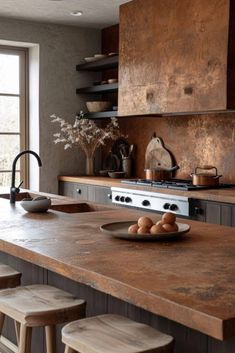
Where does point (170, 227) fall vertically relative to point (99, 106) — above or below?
below

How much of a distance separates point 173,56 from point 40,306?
3427 mm

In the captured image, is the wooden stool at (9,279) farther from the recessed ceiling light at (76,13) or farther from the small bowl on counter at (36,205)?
the recessed ceiling light at (76,13)

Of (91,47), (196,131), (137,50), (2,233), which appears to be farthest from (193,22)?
(2,233)

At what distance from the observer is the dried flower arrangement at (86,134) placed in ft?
21.1

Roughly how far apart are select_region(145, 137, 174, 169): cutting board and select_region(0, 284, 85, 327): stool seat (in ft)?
12.3

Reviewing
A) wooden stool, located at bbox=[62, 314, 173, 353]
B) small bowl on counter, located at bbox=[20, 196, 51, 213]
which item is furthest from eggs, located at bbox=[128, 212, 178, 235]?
small bowl on counter, located at bbox=[20, 196, 51, 213]

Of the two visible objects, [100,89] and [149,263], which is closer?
[149,263]

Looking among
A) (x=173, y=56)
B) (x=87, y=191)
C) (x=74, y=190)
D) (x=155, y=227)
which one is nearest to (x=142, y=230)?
(x=155, y=227)

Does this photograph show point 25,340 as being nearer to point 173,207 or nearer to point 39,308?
point 39,308

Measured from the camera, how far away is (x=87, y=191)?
610 centimetres

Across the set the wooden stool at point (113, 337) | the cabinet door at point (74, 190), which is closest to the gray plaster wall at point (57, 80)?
the cabinet door at point (74, 190)

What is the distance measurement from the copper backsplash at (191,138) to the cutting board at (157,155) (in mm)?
59

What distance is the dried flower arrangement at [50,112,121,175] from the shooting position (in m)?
6.43

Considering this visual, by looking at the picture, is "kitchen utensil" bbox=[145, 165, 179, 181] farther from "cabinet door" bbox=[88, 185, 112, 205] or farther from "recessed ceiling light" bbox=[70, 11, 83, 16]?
"recessed ceiling light" bbox=[70, 11, 83, 16]
